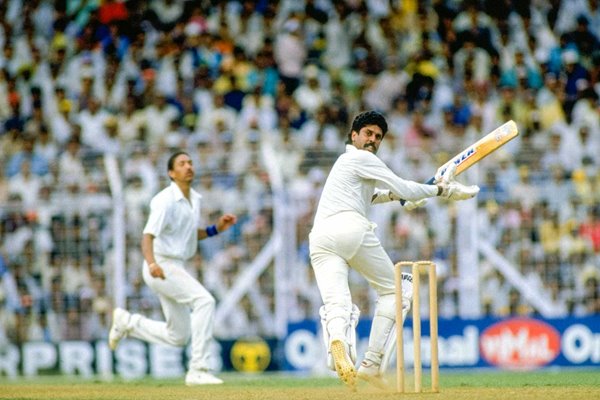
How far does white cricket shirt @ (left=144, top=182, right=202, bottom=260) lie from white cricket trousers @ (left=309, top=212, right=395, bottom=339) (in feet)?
8.39

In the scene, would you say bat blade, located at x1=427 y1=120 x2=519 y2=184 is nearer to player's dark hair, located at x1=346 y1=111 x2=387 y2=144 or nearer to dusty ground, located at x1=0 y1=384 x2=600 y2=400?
player's dark hair, located at x1=346 y1=111 x2=387 y2=144

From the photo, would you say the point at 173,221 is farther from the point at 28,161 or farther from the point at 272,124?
the point at 272,124

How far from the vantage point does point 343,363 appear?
399 inches

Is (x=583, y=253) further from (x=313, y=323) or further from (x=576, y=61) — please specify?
(x=576, y=61)

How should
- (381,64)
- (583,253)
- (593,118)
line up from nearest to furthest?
(583,253)
(593,118)
(381,64)

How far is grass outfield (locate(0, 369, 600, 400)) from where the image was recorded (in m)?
10.6

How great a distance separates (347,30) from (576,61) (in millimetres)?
3310

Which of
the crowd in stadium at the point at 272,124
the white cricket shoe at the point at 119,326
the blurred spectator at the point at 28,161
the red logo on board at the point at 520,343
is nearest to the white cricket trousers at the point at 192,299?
the white cricket shoe at the point at 119,326

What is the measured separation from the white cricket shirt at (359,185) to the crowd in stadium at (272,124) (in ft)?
19.2

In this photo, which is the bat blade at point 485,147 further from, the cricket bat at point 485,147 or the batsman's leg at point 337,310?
the batsman's leg at point 337,310

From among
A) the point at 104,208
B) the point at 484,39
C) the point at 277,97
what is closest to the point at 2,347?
the point at 104,208

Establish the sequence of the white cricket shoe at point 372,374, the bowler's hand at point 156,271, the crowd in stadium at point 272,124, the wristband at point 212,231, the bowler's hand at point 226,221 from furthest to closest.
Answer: the crowd in stadium at point 272,124
the wristband at point 212,231
the bowler's hand at point 226,221
the bowler's hand at point 156,271
the white cricket shoe at point 372,374

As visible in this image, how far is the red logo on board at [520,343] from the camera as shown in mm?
16875

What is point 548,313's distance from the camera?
16766 millimetres
